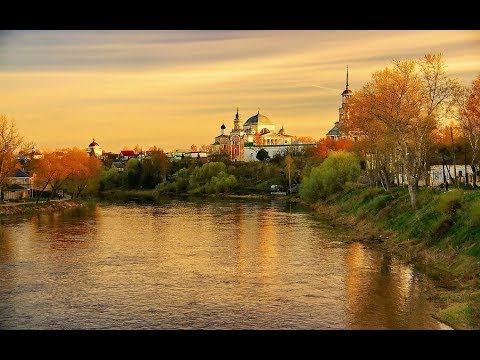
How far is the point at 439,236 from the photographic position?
655 inches

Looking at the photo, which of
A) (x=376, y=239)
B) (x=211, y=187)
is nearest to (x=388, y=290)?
(x=376, y=239)

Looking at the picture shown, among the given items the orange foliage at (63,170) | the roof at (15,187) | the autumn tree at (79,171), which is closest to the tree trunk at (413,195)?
the orange foliage at (63,170)

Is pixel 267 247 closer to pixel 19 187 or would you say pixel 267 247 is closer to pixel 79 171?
pixel 79 171

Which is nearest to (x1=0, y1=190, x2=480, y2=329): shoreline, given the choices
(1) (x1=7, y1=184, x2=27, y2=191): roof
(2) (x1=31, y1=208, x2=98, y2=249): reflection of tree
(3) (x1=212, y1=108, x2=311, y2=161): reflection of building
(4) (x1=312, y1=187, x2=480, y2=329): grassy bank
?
(4) (x1=312, y1=187, x2=480, y2=329): grassy bank

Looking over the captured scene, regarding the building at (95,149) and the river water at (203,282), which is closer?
the river water at (203,282)

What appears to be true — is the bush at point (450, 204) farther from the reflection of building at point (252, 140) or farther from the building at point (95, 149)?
the building at point (95, 149)

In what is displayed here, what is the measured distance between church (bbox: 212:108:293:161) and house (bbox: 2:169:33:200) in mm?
44810

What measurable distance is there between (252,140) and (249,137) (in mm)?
774

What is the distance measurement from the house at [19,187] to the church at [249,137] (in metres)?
44.8

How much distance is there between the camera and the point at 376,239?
20.4 meters

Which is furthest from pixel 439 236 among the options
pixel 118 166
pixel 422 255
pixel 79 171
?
pixel 118 166

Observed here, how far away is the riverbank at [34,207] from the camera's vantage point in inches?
1304
